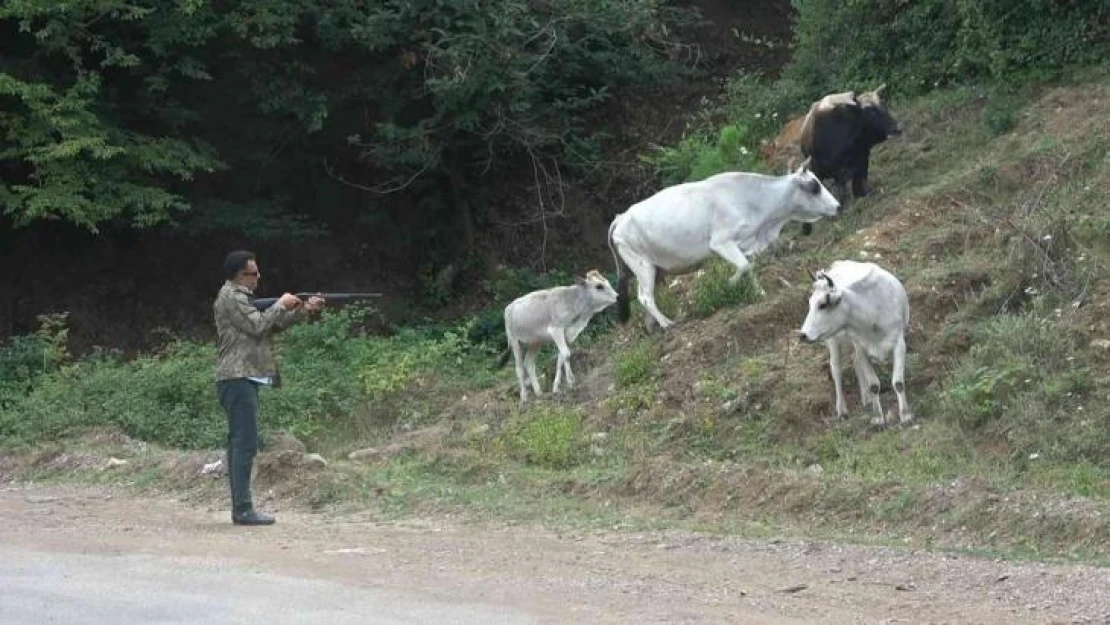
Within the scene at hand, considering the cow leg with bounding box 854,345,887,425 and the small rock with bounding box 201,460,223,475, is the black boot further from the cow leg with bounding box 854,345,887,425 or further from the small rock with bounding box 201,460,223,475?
the cow leg with bounding box 854,345,887,425

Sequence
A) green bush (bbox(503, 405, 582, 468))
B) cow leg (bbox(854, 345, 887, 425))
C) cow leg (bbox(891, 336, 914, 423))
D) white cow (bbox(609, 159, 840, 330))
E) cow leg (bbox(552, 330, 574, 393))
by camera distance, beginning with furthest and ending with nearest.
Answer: white cow (bbox(609, 159, 840, 330)), cow leg (bbox(552, 330, 574, 393)), green bush (bbox(503, 405, 582, 468)), cow leg (bbox(854, 345, 887, 425)), cow leg (bbox(891, 336, 914, 423))

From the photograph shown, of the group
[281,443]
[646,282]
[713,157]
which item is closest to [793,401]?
[646,282]

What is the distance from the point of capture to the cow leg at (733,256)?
18.2 meters

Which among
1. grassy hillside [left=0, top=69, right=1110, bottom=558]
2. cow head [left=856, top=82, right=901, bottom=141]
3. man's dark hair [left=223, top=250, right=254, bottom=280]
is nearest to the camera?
grassy hillside [left=0, top=69, right=1110, bottom=558]

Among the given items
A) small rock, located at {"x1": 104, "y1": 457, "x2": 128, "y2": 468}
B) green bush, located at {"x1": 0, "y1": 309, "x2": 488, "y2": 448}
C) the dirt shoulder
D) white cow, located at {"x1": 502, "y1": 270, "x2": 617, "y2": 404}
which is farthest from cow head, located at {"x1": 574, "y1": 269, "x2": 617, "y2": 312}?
the dirt shoulder

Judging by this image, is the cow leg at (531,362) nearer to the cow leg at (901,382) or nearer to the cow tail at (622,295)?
the cow tail at (622,295)

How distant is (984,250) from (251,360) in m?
7.83

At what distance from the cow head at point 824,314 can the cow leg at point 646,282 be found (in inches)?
163

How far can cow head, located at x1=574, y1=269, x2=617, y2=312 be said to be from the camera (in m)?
18.9

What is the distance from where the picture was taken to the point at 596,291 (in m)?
19.0

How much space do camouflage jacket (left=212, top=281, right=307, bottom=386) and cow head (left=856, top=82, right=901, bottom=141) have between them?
1052cm

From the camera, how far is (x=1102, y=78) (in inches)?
846

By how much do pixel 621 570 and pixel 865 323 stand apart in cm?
474

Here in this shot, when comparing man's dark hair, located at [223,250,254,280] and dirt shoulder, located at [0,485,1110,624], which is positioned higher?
man's dark hair, located at [223,250,254,280]
